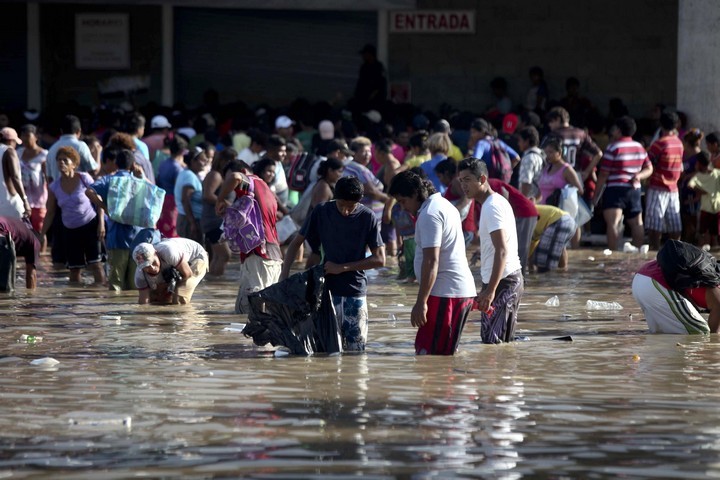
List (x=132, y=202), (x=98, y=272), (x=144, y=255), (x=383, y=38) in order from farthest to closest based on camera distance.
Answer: (x=383, y=38) → (x=98, y=272) → (x=132, y=202) → (x=144, y=255)

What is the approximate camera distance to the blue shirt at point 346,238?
958 cm

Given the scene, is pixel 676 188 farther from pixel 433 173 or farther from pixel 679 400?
pixel 679 400

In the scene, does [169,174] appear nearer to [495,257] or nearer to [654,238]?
[654,238]

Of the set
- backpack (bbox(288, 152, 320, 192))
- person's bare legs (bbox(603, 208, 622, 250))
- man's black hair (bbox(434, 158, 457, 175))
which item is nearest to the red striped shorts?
man's black hair (bbox(434, 158, 457, 175))

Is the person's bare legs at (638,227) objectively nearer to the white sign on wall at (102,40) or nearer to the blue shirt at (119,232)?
the blue shirt at (119,232)

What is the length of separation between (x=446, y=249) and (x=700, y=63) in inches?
432

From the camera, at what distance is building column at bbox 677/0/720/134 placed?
747 inches

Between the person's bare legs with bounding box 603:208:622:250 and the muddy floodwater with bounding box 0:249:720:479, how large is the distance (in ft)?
18.8

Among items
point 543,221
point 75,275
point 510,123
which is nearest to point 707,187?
point 510,123

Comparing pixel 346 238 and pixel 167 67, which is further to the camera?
pixel 167 67

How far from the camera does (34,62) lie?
23.4m

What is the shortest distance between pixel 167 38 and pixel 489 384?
16035 mm

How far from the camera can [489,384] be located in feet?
27.6

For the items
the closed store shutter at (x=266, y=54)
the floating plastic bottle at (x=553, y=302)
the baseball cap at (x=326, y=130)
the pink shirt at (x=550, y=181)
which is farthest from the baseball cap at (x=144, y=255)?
the closed store shutter at (x=266, y=54)
